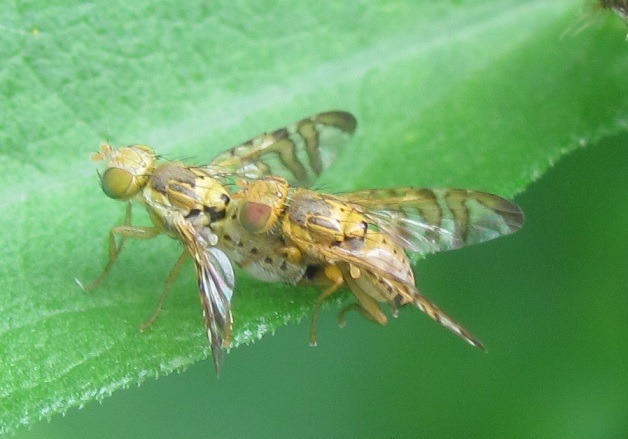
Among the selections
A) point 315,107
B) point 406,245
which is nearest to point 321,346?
point 406,245

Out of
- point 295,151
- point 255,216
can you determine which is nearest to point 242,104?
point 295,151

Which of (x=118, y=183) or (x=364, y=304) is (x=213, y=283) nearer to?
(x=118, y=183)

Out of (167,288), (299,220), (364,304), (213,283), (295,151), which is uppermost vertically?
(295,151)

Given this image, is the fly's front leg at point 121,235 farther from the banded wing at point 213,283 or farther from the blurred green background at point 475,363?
the blurred green background at point 475,363

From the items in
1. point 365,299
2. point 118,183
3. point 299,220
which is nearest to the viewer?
point 118,183

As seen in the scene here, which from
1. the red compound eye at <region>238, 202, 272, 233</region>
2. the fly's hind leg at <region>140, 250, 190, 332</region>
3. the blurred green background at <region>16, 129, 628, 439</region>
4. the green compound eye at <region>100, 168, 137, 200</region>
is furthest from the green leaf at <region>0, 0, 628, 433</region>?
the blurred green background at <region>16, 129, 628, 439</region>

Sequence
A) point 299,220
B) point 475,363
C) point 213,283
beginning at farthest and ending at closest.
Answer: point 475,363
point 299,220
point 213,283

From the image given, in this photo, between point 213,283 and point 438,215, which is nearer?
point 213,283

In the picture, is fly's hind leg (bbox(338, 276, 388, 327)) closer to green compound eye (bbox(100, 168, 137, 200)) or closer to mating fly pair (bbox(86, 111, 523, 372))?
mating fly pair (bbox(86, 111, 523, 372))
